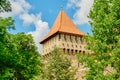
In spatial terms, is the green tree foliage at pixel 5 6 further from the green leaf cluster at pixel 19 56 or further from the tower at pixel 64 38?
the tower at pixel 64 38

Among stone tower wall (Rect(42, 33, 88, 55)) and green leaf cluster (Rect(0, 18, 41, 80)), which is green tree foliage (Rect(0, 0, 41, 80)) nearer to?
green leaf cluster (Rect(0, 18, 41, 80))

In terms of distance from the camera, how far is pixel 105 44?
50.4 ft

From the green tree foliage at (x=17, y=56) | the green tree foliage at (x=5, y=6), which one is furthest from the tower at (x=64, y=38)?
the green tree foliage at (x=5, y=6)

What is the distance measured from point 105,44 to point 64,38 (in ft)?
97.7

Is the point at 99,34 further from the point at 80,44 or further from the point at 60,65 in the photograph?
the point at 80,44

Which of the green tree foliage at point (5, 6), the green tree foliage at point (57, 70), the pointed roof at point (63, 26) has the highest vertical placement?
the pointed roof at point (63, 26)

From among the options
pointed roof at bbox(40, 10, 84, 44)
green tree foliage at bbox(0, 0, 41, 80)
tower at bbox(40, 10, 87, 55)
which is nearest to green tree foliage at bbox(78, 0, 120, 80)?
green tree foliage at bbox(0, 0, 41, 80)

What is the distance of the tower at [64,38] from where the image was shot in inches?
1757

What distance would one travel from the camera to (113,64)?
599 inches

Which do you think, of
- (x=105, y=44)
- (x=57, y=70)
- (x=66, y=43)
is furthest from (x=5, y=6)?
(x=66, y=43)

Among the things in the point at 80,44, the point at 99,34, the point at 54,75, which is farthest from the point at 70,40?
the point at 99,34

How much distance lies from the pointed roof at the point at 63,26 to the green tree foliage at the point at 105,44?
28.8 m

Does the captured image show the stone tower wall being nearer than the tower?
Yes

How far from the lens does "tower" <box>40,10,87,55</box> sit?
146ft
